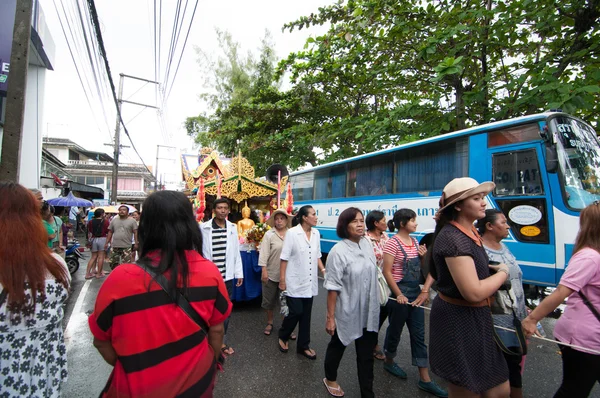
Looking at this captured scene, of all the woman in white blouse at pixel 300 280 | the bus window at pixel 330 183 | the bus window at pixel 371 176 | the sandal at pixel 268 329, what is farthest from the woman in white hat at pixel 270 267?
the bus window at pixel 330 183

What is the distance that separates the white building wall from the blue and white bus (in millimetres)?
9406

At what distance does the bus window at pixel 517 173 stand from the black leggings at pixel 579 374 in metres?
3.69

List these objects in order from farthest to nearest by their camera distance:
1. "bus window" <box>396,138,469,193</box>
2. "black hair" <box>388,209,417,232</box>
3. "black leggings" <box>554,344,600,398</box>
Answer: "bus window" <box>396,138,469,193</box>
"black hair" <box>388,209,417,232</box>
"black leggings" <box>554,344,600,398</box>

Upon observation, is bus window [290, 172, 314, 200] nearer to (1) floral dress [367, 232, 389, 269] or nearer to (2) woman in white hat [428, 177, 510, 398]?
(1) floral dress [367, 232, 389, 269]

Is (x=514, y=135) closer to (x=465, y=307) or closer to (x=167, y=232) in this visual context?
(x=465, y=307)

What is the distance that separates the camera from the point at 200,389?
147cm

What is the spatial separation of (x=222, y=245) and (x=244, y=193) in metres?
3.24

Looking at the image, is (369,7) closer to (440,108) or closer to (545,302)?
(440,108)

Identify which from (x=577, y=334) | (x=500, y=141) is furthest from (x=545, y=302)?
(x=500, y=141)

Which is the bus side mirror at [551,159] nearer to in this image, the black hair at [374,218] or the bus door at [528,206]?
the bus door at [528,206]

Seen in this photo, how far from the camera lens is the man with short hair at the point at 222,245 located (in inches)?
153

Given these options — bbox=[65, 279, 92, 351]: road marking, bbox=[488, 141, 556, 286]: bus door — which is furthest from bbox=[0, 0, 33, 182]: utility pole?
bbox=[488, 141, 556, 286]: bus door

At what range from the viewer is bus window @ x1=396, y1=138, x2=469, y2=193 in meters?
6.48

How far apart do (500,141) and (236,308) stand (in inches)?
209
